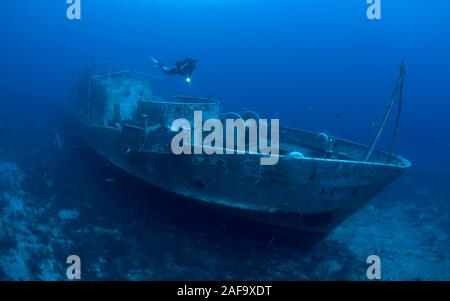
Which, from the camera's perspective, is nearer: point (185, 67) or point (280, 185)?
point (280, 185)

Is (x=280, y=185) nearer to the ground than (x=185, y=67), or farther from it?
nearer to the ground

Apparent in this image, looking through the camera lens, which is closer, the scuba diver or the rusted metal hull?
the rusted metal hull

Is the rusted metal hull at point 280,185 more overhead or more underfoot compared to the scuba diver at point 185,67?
more underfoot

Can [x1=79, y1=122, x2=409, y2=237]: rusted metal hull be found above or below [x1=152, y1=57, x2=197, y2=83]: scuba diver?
below

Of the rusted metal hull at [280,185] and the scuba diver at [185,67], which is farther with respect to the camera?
the scuba diver at [185,67]

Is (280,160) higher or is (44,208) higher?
(280,160)
